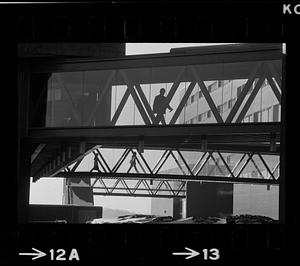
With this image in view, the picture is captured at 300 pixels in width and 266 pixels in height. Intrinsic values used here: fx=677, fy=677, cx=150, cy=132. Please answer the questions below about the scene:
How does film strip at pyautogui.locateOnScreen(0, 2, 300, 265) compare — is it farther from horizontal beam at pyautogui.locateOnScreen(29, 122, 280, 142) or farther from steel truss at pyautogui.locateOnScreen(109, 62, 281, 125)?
horizontal beam at pyautogui.locateOnScreen(29, 122, 280, 142)

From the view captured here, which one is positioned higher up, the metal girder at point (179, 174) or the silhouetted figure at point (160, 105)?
the silhouetted figure at point (160, 105)

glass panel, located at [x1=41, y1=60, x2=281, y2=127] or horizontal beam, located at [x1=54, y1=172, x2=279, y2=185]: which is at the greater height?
glass panel, located at [x1=41, y1=60, x2=281, y2=127]

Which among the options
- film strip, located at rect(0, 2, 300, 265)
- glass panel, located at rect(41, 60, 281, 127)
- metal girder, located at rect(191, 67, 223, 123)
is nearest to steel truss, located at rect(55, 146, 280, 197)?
glass panel, located at rect(41, 60, 281, 127)

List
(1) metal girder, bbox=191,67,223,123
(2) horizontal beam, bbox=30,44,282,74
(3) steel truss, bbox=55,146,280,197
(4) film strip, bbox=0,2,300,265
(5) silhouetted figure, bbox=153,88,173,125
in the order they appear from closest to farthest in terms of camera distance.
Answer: (4) film strip, bbox=0,2,300,265 → (2) horizontal beam, bbox=30,44,282,74 → (1) metal girder, bbox=191,67,223,123 → (5) silhouetted figure, bbox=153,88,173,125 → (3) steel truss, bbox=55,146,280,197

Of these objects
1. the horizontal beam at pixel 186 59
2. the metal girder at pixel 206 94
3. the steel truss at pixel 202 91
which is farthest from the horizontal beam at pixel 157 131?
the horizontal beam at pixel 186 59

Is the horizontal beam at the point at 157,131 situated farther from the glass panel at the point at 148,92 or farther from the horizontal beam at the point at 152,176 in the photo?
the horizontal beam at the point at 152,176

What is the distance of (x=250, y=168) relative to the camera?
209 ft

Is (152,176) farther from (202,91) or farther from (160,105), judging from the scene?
(202,91)

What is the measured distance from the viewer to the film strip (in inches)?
219
